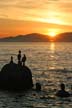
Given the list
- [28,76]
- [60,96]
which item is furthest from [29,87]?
[60,96]

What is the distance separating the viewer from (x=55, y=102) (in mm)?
44125

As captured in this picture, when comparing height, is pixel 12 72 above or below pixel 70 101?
above

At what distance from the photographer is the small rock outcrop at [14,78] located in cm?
4922

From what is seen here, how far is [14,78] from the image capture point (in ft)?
161

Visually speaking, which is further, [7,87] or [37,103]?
[7,87]

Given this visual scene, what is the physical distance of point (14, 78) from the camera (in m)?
49.1

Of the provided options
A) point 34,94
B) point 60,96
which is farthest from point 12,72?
point 60,96

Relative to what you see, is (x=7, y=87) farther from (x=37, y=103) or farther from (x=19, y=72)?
(x=37, y=103)

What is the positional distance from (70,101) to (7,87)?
9.44 m

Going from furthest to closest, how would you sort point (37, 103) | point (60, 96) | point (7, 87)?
point (7, 87) → point (60, 96) → point (37, 103)

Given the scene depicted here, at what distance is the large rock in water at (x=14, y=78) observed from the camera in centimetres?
4922

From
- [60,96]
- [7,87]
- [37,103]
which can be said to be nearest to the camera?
[37,103]

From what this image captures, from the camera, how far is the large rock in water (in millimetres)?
49219

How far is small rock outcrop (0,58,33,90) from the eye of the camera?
49.2 metres
